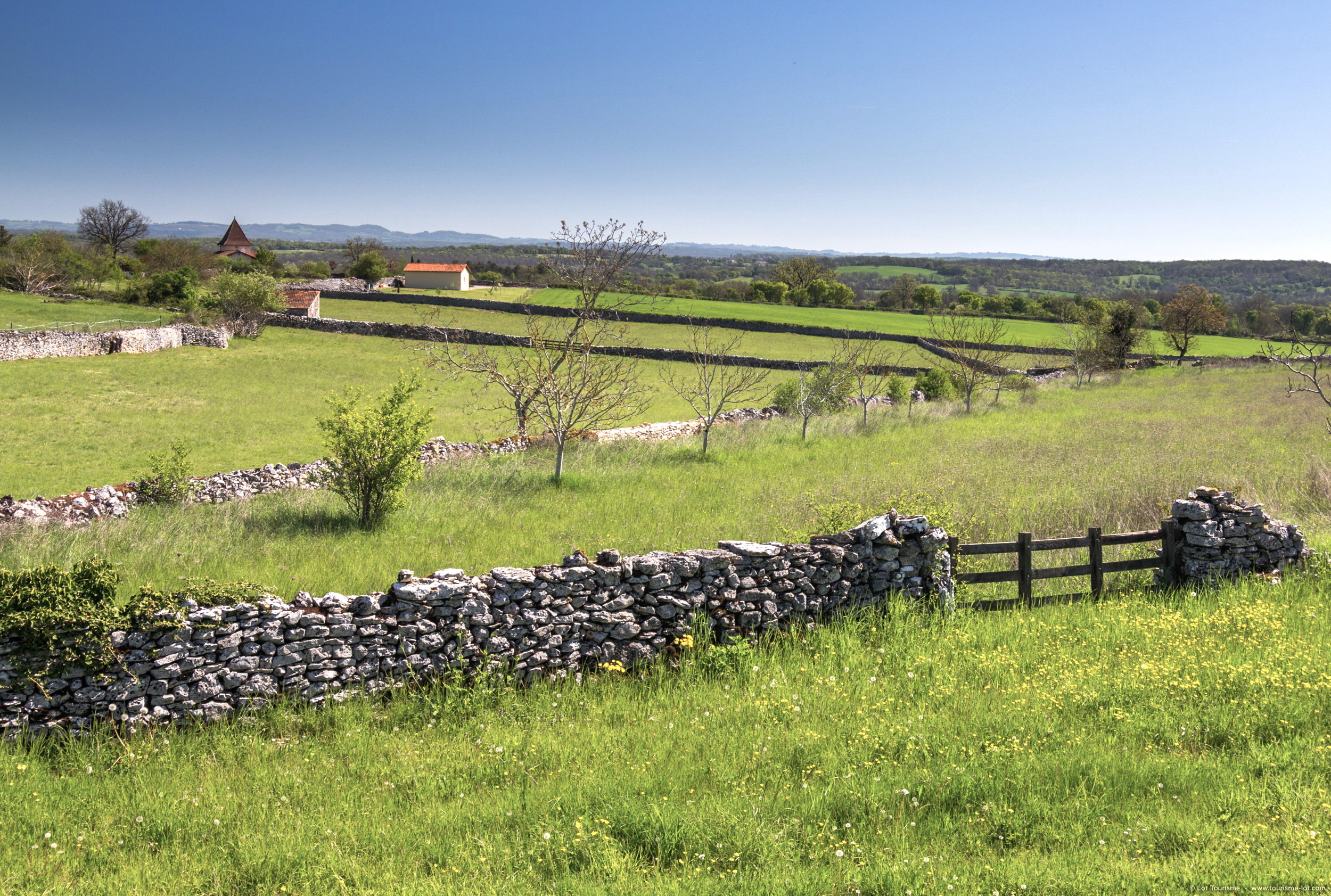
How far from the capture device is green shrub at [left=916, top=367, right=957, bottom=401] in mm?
38344

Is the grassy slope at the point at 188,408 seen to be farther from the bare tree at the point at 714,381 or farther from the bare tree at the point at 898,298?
the bare tree at the point at 898,298

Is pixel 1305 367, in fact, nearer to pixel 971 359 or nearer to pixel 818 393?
pixel 971 359

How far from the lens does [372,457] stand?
14680 millimetres

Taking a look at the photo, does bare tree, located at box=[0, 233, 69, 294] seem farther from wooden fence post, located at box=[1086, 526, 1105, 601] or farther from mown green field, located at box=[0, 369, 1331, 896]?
wooden fence post, located at box=[1086, 526, 1105, 601]

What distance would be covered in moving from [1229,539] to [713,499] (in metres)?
9.03

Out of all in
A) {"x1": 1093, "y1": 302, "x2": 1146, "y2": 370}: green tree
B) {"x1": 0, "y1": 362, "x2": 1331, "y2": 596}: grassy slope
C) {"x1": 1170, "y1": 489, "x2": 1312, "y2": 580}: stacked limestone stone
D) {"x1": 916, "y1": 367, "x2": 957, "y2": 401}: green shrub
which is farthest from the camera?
{"x1": 1093, "y1": 302, "x2": 1146, "y2": 370}: green tree

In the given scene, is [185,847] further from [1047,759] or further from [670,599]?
[1047,759]

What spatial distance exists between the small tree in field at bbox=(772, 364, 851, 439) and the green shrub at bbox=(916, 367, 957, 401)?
6.00 metres

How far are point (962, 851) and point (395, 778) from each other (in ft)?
14.3

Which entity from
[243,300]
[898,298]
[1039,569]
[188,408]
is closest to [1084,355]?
[1039,569]

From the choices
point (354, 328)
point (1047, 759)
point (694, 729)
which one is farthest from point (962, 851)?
point (354, 328)

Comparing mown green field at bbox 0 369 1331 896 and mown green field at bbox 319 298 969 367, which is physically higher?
mown green field at bbox 319 298 969 367

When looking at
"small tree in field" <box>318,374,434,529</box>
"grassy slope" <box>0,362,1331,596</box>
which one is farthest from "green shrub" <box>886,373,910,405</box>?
"small tree in field" <box>318,374,434,529</box>

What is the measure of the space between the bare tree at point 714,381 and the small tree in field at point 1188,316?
37142mm
